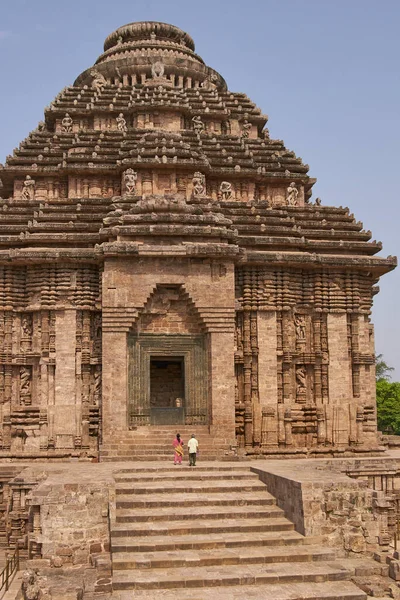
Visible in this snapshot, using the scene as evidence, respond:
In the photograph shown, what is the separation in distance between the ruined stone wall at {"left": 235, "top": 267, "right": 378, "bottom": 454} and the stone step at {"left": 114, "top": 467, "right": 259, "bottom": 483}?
5047mm

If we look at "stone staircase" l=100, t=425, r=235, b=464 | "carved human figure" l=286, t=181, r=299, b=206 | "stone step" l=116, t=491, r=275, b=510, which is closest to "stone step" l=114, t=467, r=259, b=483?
"stone step" l=116, t=491, r=275, b=510

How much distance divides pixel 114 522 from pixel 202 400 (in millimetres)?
7862

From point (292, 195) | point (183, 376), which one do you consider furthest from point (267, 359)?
point (292, 195)

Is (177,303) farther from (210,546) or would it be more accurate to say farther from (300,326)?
(210,546)

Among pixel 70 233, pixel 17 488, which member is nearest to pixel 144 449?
pixel 17 488

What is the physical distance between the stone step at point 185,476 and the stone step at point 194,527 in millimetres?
2074

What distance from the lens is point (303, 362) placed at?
81.9ft

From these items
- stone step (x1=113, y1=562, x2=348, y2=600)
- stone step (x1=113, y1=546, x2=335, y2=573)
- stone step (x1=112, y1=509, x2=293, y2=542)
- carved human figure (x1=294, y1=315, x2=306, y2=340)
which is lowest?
stone step (x1=113, y1=562, x2=348, y2=600)

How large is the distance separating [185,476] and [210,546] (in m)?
3.32

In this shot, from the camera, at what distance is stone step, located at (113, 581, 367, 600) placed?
13.0 m

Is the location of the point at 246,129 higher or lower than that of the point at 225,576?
higher

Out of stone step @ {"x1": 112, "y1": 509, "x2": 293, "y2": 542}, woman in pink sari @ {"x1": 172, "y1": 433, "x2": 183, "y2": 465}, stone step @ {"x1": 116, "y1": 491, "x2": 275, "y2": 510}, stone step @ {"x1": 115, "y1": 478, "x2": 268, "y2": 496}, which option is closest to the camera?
stone step @ {"x1": 112, "y1": 509, "x2": 293, "y2": 542}

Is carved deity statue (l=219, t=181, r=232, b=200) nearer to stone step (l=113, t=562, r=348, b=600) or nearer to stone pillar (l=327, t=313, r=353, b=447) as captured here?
stone pillar (l=327, t=313, r=353, b=447)

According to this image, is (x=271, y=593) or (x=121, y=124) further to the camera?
(x=121, y=124)
